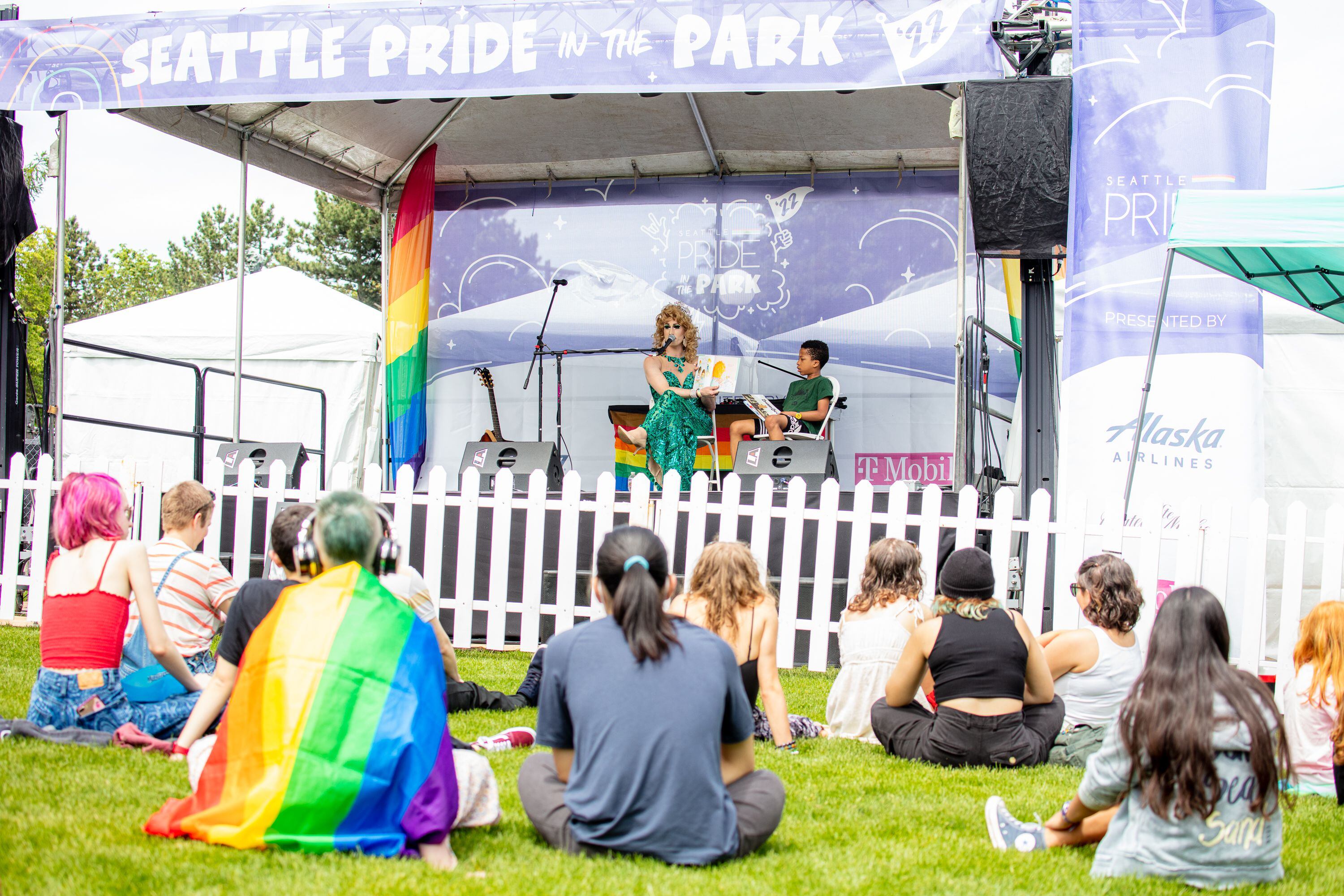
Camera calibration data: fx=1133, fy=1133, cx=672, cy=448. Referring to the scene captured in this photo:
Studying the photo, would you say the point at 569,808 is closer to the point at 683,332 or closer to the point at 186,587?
the point at 186,587

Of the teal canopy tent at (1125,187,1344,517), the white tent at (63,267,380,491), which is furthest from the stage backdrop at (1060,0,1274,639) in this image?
the white tent at (63,267,380,491)

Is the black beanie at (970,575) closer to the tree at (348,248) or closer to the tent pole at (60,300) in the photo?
the tent pole at (60,300)

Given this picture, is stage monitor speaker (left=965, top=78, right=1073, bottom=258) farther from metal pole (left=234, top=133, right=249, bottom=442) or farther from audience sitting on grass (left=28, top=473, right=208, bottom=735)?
metal pole (left=234, top=133, right=249, bottom=442)

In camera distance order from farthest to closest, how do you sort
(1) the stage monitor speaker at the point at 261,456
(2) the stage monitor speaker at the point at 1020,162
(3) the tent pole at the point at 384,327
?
(3) the tent pole at the point at 384,327 < (1) the stage monitor speaker at the point at 261,456 < (2) the stage monitor speaker at the point at 1020,162

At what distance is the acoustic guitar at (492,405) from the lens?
9.97 metres

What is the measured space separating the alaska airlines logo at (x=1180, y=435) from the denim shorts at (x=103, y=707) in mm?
4620

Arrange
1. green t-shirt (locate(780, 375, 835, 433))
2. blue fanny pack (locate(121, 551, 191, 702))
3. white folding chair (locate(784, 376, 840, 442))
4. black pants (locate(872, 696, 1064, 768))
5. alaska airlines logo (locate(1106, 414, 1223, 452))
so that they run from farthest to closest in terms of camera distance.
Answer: green t-shirt (locate(780, 375, 835, 433))
white folding chair (locate(784, 376, 840, 442))
alaska airlines logo (locate(1106, 414, 1223, 452))
black pants (locate(872, 696, 1064, 768))
blue fanny pack (locate(121, 551, 191, 702))

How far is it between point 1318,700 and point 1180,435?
2225 millimetres

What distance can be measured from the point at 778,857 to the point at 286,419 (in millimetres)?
11177

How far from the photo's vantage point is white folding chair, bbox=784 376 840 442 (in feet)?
29.3

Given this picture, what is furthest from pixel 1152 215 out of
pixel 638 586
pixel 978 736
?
pixel 638 586

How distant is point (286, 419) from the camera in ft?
42.4

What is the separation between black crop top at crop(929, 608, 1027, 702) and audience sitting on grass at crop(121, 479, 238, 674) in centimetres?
251

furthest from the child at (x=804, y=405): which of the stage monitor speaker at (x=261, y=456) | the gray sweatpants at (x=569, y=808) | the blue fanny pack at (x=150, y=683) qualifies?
the gray sweatpants at (x=569, y=808)
